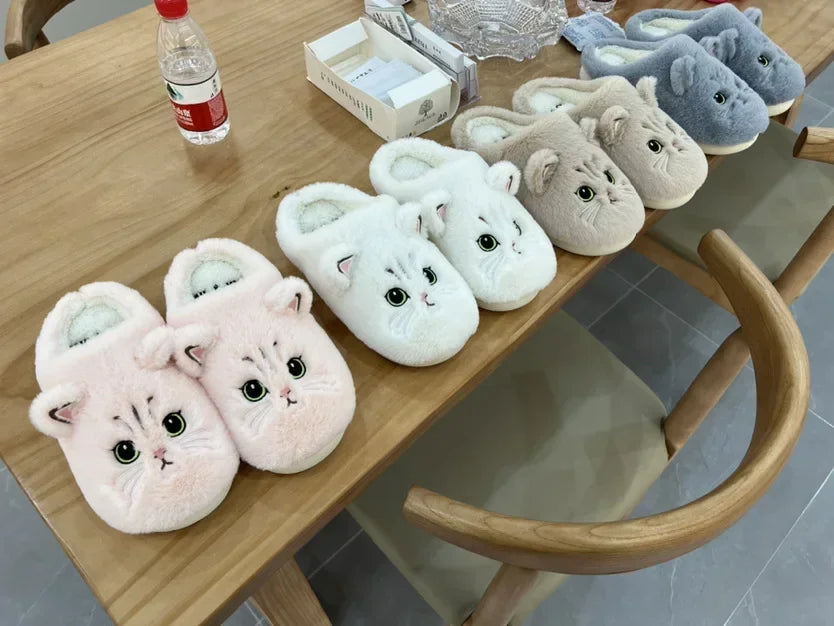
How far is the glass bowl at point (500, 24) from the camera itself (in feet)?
3.09

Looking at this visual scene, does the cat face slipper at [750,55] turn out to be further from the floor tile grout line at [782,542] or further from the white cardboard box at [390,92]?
the floor tile grout line at [782,542]

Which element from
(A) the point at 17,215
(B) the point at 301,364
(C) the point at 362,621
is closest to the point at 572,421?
(B) the point at 301,364

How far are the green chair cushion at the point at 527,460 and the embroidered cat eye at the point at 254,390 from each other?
298 mm

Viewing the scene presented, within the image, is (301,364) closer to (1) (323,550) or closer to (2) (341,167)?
(2) (341,167)

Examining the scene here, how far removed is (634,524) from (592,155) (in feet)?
1.39

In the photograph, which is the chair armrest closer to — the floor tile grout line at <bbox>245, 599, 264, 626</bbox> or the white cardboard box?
the white cardboard box

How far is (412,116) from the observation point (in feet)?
2.60

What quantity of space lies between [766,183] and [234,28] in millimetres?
939

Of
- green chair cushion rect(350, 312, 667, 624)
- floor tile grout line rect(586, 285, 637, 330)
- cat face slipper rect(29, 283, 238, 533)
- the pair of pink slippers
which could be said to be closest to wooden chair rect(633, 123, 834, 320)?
green chair cushion rect(350, 312, 667, 624)

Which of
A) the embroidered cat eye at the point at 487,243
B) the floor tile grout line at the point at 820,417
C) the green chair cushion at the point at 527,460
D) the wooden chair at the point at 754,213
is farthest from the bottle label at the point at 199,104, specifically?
the floor tile grout line at the point at 820,417

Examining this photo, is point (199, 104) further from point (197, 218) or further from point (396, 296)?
point (396, 296)

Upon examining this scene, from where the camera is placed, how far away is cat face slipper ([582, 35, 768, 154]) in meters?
0.81

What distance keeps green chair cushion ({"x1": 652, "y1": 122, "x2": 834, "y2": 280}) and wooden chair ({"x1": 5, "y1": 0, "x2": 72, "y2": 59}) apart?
41.6 inches

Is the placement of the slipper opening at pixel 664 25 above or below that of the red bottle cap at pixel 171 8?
below
